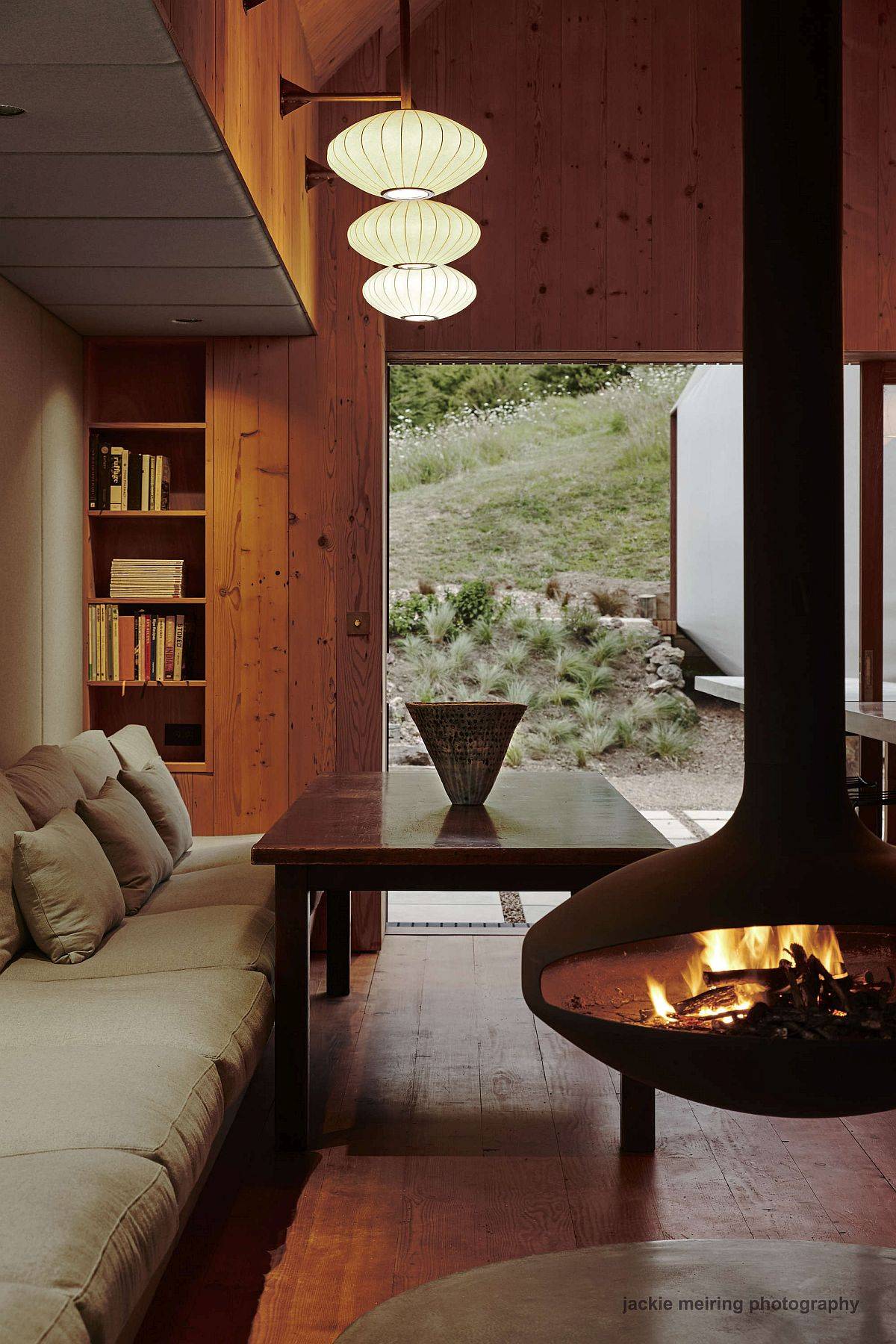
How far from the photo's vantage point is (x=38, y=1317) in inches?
50.8

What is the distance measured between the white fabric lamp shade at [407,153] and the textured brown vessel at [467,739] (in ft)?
4.54

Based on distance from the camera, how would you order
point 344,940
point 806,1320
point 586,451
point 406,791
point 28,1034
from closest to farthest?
point 806,1320 → point 28,1034 → point 406,791 → point 344,940 → point 586,451

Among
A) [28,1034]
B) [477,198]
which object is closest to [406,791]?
[28,1034]

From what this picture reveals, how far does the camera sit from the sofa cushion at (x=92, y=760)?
3424 millimetres

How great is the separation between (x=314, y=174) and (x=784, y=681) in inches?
123

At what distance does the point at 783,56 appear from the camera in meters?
1.87

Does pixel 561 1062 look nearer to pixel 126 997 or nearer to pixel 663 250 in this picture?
pixel 126 997

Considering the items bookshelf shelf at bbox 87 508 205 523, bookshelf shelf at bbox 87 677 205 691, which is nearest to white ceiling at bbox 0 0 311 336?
bookshelf shelf at bbox 87 508 205 523

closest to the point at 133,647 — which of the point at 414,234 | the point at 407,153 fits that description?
the point at 414,234

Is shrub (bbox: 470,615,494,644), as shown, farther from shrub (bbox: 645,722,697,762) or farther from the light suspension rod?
the light suspension rod

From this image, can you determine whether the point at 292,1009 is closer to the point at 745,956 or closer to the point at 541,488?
the point at 745,956

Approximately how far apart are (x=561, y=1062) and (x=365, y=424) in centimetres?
247

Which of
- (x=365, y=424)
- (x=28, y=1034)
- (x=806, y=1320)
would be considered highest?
(x=365, y=424)

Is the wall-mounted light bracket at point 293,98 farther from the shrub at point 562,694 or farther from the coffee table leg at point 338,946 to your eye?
the shrub at point 562,694
